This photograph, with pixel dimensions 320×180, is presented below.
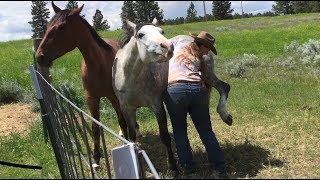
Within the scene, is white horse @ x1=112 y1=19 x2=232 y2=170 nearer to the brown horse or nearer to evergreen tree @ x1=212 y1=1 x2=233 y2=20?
the brown horse

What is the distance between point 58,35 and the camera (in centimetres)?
626

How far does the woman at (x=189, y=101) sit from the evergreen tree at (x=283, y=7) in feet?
337

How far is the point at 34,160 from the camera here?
272 inches

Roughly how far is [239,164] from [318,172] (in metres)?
1.04

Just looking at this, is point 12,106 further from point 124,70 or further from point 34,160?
point 124,70

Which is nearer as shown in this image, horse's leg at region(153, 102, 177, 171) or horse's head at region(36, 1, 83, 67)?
horse's leg at region(153, 102, 177, 171)

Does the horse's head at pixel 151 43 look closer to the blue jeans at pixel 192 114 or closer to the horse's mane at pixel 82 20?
the blue jeans at pixel 192 114

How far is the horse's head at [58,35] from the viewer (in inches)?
246

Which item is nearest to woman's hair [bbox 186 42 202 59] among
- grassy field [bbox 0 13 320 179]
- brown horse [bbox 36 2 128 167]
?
brown horse [bbox 36 2 128 167]

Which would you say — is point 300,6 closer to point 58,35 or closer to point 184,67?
point 184,67

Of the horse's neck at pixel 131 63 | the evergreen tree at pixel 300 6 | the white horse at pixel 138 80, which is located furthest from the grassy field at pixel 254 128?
the evergreen tree at pixel 300 6

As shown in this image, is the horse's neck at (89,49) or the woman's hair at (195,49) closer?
the woman's hair at (195,49)

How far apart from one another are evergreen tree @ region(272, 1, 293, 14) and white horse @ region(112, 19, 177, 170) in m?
103

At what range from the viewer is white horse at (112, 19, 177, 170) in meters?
5.80
